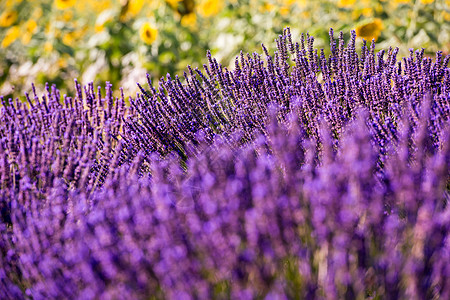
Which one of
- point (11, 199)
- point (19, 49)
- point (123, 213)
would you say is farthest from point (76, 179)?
point (19, 49)

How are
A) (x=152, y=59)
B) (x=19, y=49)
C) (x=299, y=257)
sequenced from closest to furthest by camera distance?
(x=299, y=257), (x=152, y=59), (x=19, y=49)

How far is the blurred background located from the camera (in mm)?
3895

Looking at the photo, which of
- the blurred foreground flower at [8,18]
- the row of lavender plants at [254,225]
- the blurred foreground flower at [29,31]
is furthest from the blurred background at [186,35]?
the row of lavender plants at [254,225]

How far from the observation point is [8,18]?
6.36m

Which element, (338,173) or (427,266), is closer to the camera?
(427,266)

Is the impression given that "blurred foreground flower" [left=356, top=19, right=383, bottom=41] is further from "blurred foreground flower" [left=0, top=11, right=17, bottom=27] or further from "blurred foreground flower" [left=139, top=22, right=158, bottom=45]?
"blurred foreground flower" [left=0, top=11, right=17, bottom=27]

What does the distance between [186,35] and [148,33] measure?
16.8 inches

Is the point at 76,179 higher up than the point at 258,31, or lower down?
higher up

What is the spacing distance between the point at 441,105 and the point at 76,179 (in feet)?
4.76

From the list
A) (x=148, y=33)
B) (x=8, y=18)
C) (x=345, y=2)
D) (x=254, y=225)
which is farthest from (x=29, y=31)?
(x=254, y=225)

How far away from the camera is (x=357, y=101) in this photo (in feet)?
6.86

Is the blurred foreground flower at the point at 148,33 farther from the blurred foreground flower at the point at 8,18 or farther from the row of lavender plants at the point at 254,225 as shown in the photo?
the blurred foreground flower at the point at 8,18

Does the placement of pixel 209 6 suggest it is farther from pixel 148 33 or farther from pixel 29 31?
pixel 29 31

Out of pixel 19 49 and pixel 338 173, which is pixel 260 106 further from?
pixel 19 49
